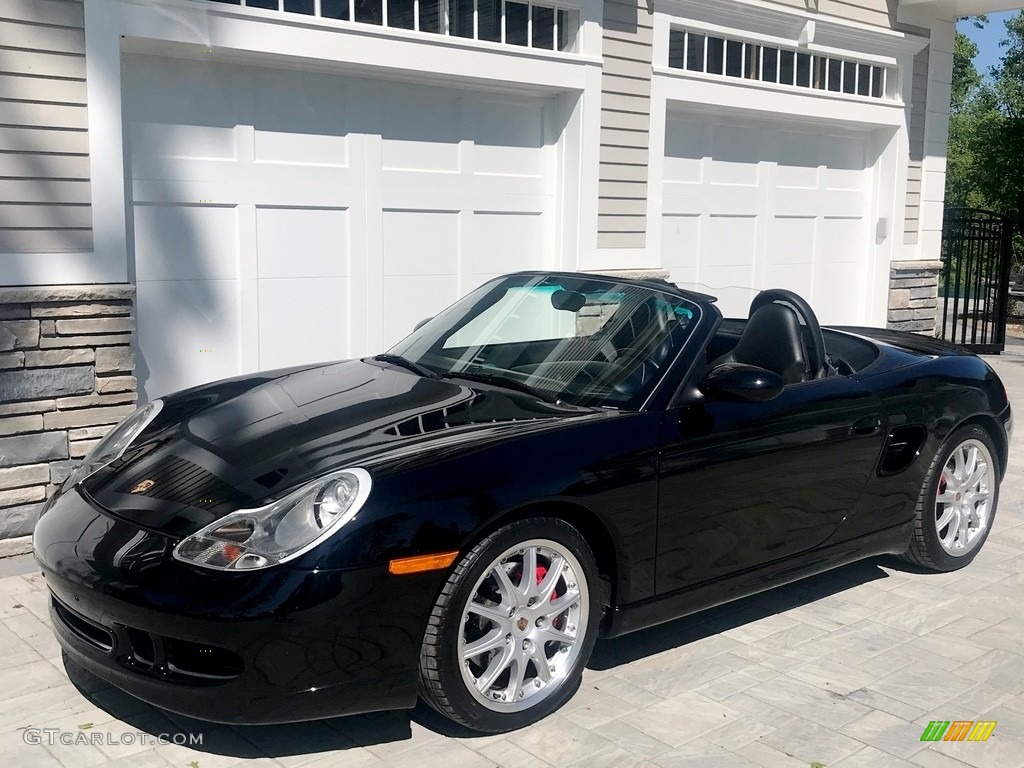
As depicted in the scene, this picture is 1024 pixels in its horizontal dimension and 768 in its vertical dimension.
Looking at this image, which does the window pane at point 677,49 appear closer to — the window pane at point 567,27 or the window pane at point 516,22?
the window pane at point 567,27

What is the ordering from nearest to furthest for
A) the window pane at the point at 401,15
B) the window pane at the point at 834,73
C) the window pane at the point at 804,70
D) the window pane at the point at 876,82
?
the window pane at the point at 401,15 < the window pane at the point at 804,70 < the window pane at the point at 834,73 < the window pane at the point at 876,82

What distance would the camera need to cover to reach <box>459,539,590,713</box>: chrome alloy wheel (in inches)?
129

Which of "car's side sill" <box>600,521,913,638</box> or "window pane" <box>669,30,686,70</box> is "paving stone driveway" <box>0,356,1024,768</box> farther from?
"window pane" <box>669,30,686,70</box>

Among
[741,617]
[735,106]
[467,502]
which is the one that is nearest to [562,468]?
[467,502]

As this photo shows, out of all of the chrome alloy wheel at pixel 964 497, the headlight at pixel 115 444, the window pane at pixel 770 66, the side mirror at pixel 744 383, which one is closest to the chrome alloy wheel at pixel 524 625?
the side mirror at pixel 744 383

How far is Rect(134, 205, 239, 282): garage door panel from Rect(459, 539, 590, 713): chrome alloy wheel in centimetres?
345

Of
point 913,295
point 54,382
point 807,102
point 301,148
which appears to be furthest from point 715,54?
point 54,382

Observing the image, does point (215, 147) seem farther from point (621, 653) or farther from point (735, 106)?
point (735, 106)

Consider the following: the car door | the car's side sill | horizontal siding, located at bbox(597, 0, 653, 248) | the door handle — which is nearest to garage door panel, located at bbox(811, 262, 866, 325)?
horizontal siding, located at bbox(597, 0, 653, 248)

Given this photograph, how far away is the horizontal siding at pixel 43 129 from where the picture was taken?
5152 mm

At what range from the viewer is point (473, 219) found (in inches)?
285

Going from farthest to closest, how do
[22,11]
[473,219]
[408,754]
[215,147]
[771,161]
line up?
[771,161], [473,219], [215,147], [22,11], [408,754]

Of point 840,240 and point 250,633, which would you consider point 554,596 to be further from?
point 840,240

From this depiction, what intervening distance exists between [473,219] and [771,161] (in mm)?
3461
